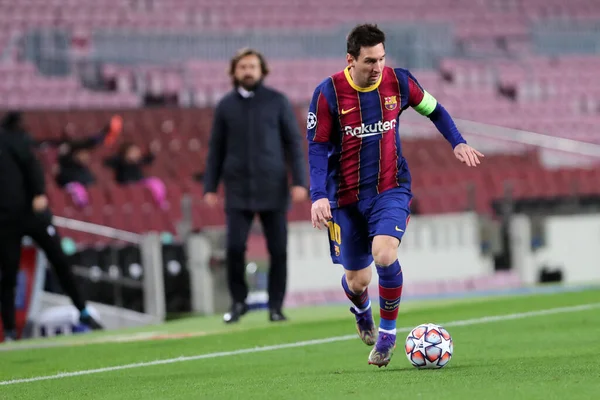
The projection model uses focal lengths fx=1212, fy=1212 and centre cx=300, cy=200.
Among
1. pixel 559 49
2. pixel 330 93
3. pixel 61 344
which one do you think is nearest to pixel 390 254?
pixel 330 93

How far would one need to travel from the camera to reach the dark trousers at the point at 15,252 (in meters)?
10.0


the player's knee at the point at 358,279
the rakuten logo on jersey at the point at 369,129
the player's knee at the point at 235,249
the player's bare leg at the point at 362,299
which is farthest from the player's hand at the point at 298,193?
the rakuten logo on jersey at the point at 369,129

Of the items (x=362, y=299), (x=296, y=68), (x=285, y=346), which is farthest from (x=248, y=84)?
(x=296, y=68)

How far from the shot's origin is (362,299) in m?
6.83

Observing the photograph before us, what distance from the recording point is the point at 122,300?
12.3 metres

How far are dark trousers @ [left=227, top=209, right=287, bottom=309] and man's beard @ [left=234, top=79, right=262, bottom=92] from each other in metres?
0.98

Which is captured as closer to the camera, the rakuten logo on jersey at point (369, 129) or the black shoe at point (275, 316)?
the rakuten logo on jersey at point (369, 129)

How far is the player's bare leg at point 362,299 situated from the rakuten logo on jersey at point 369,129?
2.63ft

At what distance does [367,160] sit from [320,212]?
0.50 metres

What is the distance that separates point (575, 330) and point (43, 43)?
16.7m

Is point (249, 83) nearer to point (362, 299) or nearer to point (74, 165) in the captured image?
point (362, 299)

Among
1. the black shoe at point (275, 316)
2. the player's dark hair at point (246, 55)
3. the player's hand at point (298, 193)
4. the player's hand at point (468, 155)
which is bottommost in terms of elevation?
the black shoe at point (275, 316)

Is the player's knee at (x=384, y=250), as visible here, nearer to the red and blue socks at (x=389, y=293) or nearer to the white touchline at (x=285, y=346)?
the red and blue socks at (x=389, y=293)

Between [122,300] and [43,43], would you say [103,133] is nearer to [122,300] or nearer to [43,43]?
[122,300]
